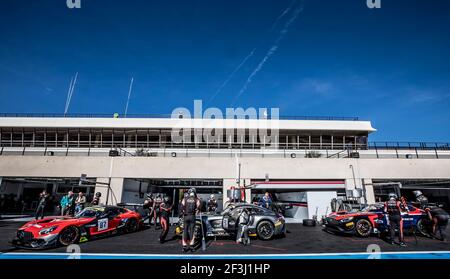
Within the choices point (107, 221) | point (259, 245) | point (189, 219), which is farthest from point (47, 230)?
point (259, 245)

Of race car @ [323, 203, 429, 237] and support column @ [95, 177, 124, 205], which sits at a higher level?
support column @ [95, 177, 124, 205]

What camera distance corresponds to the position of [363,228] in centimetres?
900

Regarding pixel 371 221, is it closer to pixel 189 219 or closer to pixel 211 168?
pixel 189 219

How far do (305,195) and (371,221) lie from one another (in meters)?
6.26

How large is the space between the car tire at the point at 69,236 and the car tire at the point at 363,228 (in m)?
9.67

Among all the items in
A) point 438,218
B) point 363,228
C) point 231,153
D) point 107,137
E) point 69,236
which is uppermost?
point 107,137

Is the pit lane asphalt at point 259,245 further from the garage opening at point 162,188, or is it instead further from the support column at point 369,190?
the support column at point 369,190

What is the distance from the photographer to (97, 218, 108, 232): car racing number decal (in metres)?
8.42

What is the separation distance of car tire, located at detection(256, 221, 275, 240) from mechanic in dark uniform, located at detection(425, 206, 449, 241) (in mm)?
5770

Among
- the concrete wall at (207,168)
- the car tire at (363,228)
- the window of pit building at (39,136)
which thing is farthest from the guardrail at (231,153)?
the car tire at (363,228)

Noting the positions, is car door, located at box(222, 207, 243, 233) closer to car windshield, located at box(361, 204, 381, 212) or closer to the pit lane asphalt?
the pit lane asphalt

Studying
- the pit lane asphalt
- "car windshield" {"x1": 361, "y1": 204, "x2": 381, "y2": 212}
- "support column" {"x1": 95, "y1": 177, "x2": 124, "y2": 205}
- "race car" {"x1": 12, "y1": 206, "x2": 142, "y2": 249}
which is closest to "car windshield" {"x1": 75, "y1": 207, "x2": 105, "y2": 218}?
"race car" {"x1": 12, "y1": 206, "x2": 142, "y2": 249}
